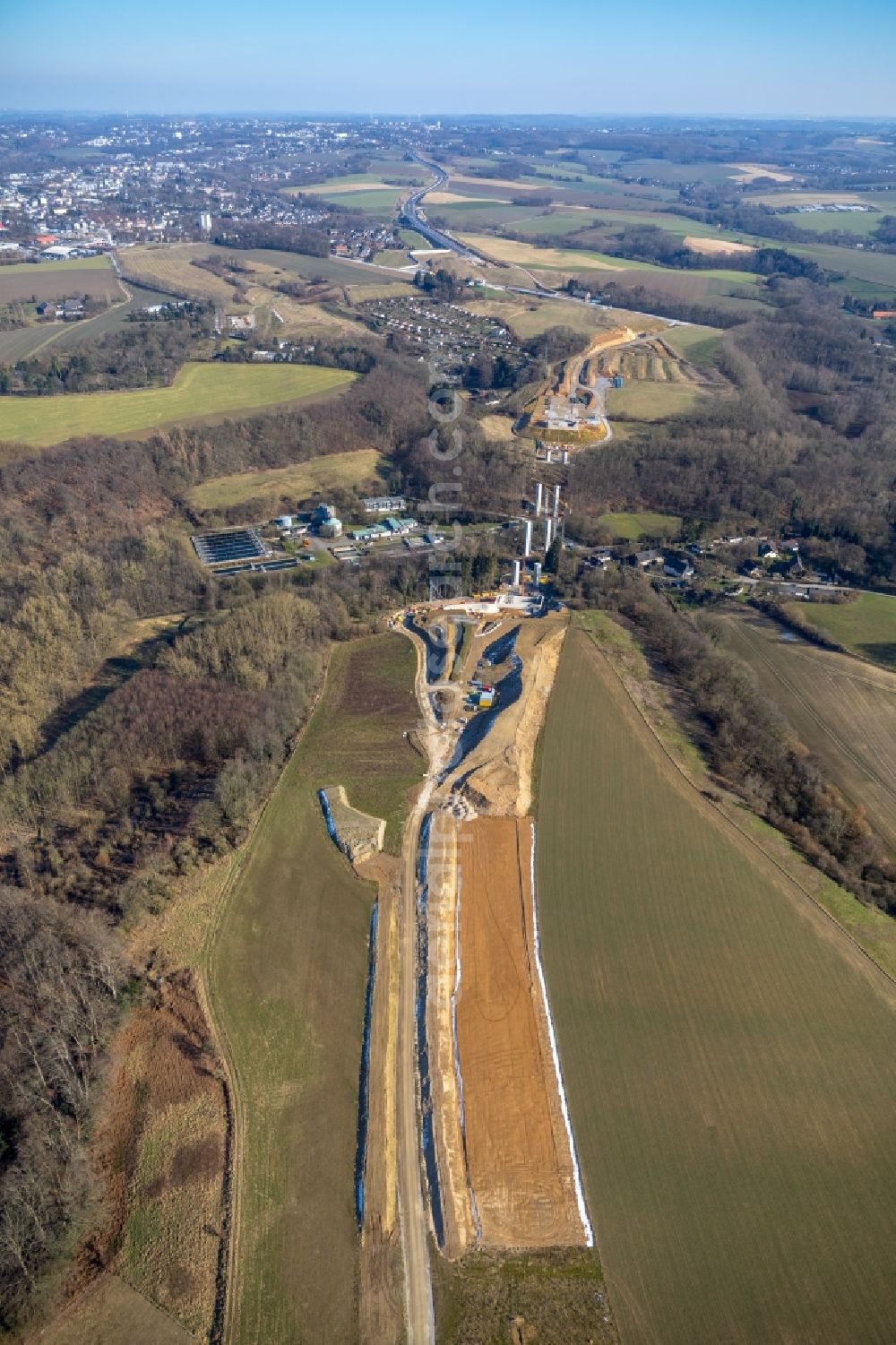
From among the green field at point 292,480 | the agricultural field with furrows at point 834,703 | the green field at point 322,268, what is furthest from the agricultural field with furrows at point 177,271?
the agricultural field with furrows at point 834,703

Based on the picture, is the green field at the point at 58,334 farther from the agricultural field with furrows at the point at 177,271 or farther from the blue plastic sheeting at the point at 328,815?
the blue plastic sheeting at the point at 328,815

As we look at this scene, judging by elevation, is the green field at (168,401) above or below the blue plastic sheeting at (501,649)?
above

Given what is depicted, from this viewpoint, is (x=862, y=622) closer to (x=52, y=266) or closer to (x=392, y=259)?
(x=392, y=259)

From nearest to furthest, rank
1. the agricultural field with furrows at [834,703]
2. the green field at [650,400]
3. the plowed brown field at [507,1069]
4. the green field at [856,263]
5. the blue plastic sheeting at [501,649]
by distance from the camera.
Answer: the plowed brown field at [507,1069] < the agricultural field with furrows at [834,703] < the blue plastic sheeting at [501,649] < the green field at [650,400] < the green field at [856,263]

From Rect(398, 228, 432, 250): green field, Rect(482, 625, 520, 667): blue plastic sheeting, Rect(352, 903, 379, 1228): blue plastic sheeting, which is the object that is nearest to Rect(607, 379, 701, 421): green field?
Rect(482, 625, 520, 667): blue plastic sheeting

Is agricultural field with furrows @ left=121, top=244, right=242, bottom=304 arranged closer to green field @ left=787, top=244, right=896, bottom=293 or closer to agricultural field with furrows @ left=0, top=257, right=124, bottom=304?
agricultural field with furrows @ left=0, top=257, right=124, bottom=304

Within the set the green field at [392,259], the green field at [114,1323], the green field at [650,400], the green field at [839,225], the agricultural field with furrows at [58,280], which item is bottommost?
the green field at [114,1323]

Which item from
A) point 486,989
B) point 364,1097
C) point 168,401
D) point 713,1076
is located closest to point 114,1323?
point 364,1097
